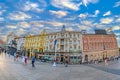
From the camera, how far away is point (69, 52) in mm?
59188

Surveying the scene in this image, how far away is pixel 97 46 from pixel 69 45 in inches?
465

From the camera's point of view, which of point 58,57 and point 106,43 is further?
point 106,43

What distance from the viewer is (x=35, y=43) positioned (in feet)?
229

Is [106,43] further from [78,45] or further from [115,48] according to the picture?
[78,45]

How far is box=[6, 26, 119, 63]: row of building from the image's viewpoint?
5934 cm

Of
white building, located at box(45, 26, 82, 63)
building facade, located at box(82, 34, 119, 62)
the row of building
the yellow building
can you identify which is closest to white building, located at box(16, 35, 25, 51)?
the yellow building

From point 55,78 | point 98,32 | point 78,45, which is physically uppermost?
point 98,32

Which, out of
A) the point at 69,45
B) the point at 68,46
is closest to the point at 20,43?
the point at 68,46

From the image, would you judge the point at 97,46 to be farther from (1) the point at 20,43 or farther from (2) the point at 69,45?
(1) the point at 20,43

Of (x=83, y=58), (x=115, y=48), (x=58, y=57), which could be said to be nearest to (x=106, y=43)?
(x=115, y=48)

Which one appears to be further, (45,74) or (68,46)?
(68,46)

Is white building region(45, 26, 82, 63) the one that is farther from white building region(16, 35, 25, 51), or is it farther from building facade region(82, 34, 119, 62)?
white building region(16, 35, 25, 51)

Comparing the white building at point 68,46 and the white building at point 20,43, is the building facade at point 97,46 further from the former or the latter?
the white building at point 20,43

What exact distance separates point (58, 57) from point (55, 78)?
4083 centimetres
